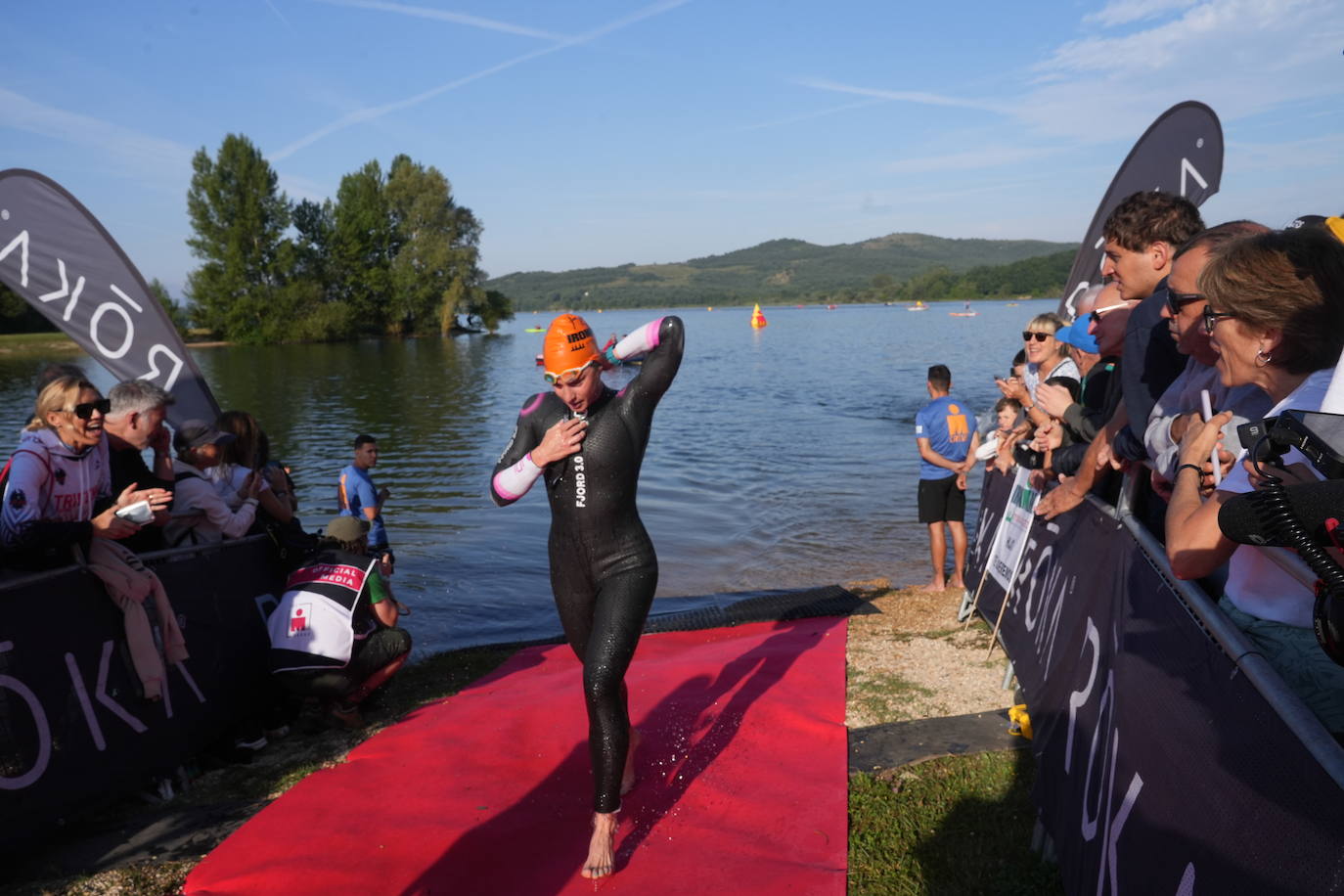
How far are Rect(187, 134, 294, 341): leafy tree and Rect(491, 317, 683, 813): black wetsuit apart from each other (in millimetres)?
80591

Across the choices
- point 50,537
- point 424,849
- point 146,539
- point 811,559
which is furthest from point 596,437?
point 811,559

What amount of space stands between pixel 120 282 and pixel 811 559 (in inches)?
341

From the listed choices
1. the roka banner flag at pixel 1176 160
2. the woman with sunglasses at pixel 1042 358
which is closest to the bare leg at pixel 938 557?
the roka banner flag at pixel 1176 160

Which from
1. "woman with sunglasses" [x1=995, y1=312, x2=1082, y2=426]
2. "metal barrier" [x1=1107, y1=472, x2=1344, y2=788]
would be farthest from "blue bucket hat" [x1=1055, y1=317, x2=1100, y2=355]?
"metal barrier" [x1=1107, y1=472, x2=1344, y2=788]

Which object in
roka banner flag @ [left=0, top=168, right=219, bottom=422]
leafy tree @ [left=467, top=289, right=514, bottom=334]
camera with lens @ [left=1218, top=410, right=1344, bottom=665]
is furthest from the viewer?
leafy tree @ [left=467, top=289, right=514, bottom=334]

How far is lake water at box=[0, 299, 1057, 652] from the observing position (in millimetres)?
11797

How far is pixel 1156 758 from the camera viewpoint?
105 inches

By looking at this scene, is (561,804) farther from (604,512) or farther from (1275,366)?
(1275,366)

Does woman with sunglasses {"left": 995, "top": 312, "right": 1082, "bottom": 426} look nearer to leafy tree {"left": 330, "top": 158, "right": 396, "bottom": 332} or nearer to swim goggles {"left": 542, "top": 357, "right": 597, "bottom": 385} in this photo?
swim goggles {"left": 542, "top": 357, "right": 597, "bottom": 385}

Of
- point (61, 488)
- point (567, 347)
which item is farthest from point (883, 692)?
point (61, 488)

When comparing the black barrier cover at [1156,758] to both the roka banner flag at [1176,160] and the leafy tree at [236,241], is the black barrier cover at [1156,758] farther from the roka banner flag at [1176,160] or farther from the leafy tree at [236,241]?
the leafy tree at [236,241]

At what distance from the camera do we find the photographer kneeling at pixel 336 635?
570cm

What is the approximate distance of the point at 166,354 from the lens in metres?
7.65

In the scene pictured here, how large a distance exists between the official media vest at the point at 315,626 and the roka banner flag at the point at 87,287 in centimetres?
278
